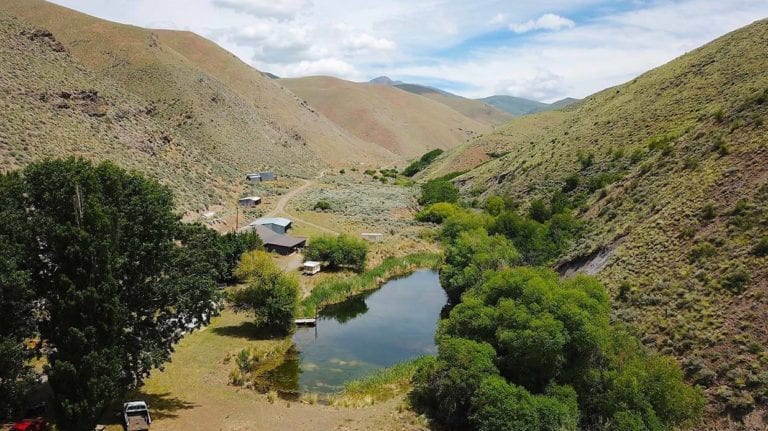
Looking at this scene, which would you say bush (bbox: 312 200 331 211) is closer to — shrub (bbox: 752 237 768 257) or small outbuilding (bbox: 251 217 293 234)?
small outbuilding (bbox: 251 217 293 234)

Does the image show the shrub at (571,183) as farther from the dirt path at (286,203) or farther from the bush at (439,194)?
the dirt path at (286,203)

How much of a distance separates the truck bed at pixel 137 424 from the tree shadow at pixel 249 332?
45.0 feet

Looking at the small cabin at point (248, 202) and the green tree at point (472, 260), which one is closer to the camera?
the green tree at point (472, 260)

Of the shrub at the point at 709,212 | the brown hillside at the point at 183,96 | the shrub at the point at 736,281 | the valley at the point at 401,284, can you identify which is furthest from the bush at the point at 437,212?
the shrub at the point at 736,281

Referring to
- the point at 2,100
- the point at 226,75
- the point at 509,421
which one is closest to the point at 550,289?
the point at 509,421

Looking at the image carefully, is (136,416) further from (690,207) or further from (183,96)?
(183,96)

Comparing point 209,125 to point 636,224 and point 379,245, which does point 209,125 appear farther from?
point 636,224

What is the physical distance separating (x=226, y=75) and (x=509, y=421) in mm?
158785

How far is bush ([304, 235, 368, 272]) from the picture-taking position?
5519 cm

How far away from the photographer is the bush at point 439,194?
293 ft

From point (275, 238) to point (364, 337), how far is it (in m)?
23.8

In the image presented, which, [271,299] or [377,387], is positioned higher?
[271,299]

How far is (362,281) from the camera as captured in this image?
5159 centimetres

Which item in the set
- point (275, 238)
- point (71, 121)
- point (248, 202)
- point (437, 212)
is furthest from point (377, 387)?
point (248, 202)
